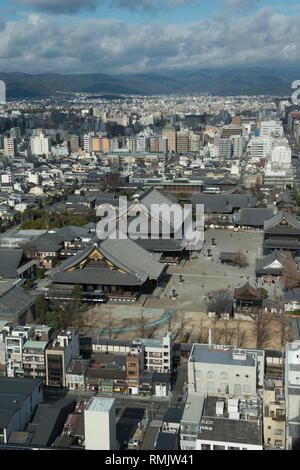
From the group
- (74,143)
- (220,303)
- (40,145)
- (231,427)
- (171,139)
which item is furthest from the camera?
(74,143)

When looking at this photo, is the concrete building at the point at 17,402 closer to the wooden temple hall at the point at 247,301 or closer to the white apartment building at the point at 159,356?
the white apartment building at the point at 159,356

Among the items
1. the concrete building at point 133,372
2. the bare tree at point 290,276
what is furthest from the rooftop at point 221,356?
the bare tree at point 290,276

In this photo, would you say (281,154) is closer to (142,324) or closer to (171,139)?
(171,139)

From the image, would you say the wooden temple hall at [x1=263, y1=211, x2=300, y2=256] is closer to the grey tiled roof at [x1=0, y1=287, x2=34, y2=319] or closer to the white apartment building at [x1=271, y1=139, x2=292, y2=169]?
the grey tiled roof at [x1=0, y1=287, x2=34, y2=319]

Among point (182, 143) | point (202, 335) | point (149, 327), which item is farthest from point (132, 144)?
point (202, 335)

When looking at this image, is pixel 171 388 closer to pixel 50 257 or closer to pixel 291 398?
pixel 291 398

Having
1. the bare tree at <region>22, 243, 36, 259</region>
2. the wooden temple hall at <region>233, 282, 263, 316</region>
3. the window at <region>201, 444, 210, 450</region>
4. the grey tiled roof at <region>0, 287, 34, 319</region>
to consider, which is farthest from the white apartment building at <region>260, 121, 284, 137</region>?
the window at <region>201, 444, 210, 450</region>

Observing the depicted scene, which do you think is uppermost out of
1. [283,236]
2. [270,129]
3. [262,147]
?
[270,129]
